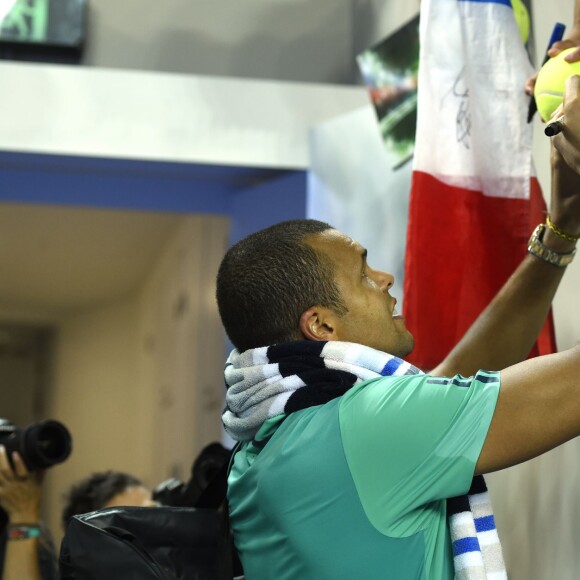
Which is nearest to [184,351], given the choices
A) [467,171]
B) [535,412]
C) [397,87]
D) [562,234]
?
[397,87]

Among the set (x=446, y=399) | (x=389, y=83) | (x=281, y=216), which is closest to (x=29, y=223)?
(x=281, y=216)

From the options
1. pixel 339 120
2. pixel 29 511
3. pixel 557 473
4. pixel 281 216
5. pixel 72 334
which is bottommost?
pixel 72 334

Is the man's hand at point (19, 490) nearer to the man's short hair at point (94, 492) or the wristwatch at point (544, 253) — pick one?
the man's short hair at point (94, 492)

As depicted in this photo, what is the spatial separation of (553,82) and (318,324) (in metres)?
0.45

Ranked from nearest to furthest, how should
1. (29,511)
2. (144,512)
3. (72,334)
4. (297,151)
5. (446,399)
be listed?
(446,399), (144,512), (29,511), (297,151), (72,334)

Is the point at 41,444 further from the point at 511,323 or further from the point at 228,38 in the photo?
the point at 228,38

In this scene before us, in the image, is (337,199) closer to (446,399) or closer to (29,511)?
(29,511)

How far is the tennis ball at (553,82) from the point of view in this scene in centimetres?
139

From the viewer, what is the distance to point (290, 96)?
3.40 m

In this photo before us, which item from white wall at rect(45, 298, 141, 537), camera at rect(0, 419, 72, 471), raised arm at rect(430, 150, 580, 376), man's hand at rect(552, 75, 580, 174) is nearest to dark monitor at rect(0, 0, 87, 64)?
camera at rect(0, 419, 72, 471)

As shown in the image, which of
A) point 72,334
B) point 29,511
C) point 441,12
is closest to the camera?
point 441,12

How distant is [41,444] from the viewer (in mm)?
2092

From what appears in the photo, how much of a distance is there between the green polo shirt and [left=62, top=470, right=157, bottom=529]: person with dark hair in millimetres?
1414

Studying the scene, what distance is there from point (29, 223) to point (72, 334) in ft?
9.61
